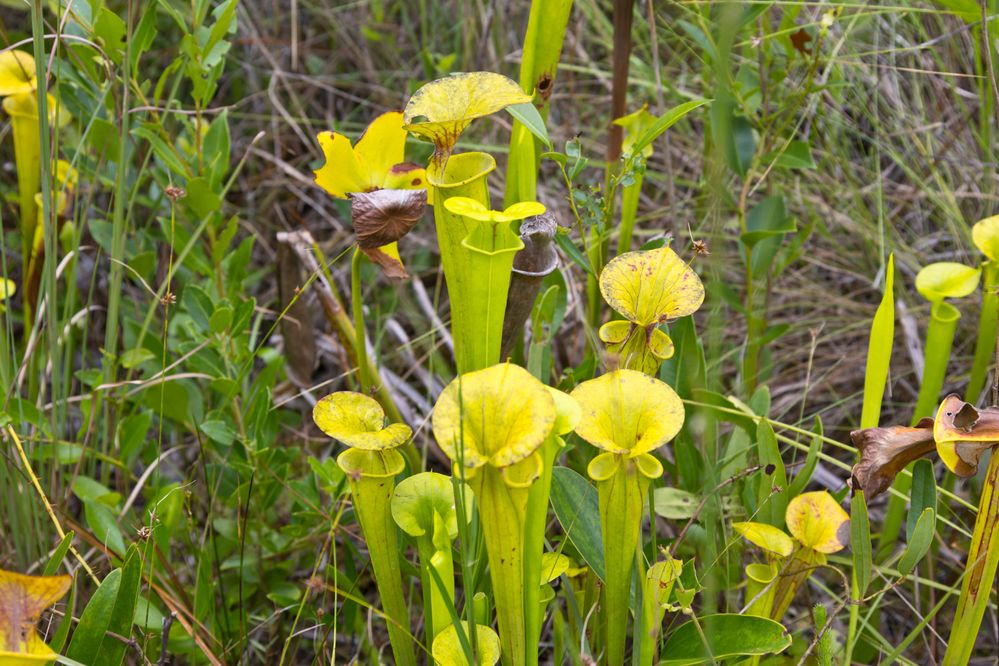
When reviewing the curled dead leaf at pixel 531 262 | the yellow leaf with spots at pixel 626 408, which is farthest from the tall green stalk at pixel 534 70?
the yellow leaf with spots at pixel 626 408

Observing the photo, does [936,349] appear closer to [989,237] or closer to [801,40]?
[989,237]

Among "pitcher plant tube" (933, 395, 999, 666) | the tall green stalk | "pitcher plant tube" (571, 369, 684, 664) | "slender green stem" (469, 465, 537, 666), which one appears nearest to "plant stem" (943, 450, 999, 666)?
"pitcher plant tube" (933, 395, 999, 666)

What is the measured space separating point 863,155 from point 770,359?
0.69 metres

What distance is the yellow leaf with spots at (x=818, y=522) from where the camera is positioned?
3.09 ft

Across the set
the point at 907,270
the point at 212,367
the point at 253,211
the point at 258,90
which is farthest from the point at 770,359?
the point at 258,90

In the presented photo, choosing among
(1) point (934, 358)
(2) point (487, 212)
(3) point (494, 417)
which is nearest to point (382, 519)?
(3) point (494, 417)

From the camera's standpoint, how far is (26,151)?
1506 millimetres

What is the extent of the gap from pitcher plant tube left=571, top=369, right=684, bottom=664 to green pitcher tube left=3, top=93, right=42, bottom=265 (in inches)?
46.0

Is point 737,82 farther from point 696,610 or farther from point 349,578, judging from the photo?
point 349,578

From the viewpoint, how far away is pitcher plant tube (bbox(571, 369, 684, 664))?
76 centimetres

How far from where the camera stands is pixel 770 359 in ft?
5.49

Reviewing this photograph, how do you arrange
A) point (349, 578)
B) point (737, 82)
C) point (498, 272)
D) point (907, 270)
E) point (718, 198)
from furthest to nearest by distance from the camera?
point (907, 270), point (737, 82), point (349, 578), point (498, 272), point (718, 198)

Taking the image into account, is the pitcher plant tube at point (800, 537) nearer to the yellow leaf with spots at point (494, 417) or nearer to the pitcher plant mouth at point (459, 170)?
the yellow leaf with spots at point (494, 417)

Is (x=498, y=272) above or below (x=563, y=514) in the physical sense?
above
